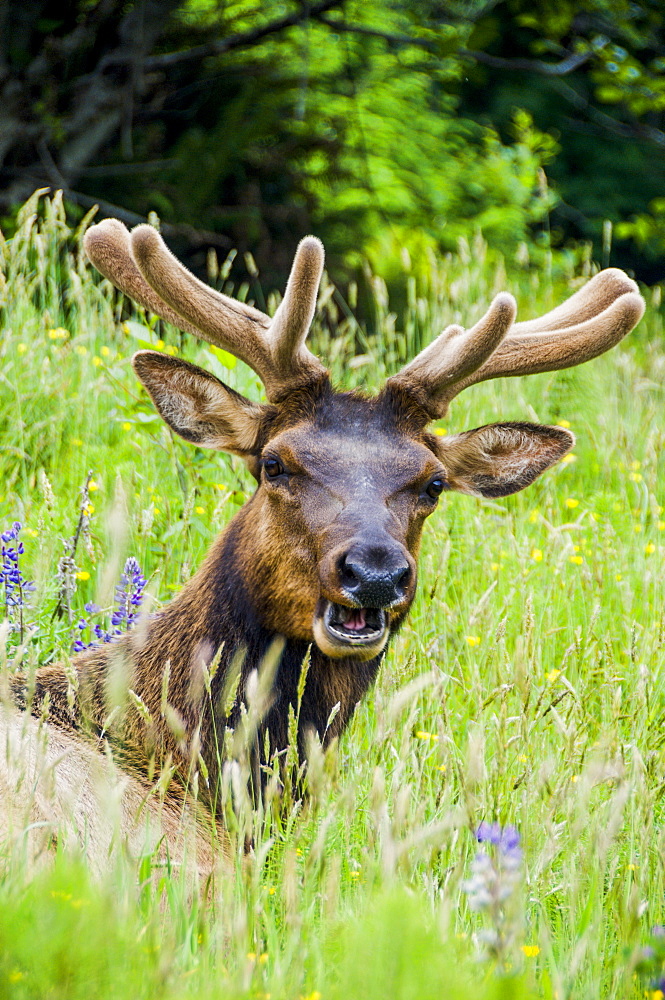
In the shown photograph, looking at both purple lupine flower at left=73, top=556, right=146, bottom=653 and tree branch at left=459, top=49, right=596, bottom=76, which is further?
tree branch at left=459, top=49, right=596, bottom=76

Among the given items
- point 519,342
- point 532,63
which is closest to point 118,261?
point 519,342

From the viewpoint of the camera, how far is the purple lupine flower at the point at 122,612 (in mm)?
3719

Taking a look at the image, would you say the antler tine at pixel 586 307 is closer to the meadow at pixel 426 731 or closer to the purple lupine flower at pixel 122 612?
the meadow at pixel 426 731

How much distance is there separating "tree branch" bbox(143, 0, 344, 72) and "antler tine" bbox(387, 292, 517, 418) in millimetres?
5615

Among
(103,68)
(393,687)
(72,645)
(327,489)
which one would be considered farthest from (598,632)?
(103,68)

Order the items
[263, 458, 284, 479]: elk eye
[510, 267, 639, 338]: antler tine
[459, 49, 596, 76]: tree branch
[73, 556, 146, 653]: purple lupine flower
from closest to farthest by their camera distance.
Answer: [263, 458, 284, 479]: elk eye, [73, 556, 146, 653]: purple lupine flower, [510, 267, 639, 338]: antler tine, [459, 49, 596, 76]: tree branch

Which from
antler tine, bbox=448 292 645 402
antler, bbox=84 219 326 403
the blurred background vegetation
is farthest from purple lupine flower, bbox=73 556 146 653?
the blurred background vegetation

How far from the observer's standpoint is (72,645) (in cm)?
388

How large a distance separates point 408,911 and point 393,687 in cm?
175

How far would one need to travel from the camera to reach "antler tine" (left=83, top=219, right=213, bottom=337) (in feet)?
13.5

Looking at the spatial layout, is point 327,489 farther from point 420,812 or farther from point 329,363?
point 329,363

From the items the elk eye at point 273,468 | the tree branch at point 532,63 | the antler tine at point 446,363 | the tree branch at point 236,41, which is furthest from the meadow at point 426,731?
the tree branch at point 236,41

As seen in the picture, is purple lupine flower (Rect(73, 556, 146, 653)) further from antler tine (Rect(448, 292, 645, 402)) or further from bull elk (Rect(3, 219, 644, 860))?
antler tine (Rect(448, 292, 645, 402))

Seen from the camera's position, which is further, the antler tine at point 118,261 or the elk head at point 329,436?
the antler tine at point 118,261
